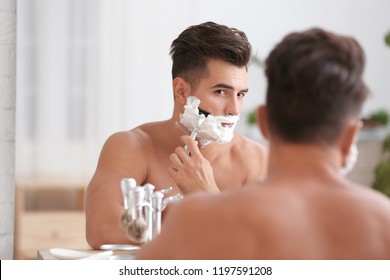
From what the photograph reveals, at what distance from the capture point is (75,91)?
343 cm

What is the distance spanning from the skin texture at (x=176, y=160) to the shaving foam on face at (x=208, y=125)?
3 centimetres

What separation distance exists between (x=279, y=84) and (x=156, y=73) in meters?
2.48

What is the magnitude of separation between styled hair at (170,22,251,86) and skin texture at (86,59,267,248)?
2 cm

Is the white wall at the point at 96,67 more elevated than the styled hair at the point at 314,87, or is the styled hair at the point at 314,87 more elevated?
the white wall at the point at 96,67

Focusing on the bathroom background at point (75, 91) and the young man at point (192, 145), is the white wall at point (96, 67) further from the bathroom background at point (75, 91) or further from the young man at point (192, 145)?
the young man at point (192, 145)

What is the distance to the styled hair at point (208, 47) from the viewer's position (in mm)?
2039

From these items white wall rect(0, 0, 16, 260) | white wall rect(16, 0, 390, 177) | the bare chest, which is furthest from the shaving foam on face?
white wall rect(16, 0, 390, 177)

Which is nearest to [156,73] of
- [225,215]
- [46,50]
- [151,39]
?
[151,39]

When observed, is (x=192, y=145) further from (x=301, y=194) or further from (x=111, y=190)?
(x=301, y=194)

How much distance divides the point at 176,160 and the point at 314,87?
0.95 meters

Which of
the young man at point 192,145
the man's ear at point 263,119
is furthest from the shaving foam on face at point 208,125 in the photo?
the man's ear at point 263,119

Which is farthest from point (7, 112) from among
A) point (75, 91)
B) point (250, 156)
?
point (75, 91)

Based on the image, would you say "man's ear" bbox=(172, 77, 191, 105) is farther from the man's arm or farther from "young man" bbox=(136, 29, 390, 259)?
"young man" bbox=(136, 29, 390, 259)
